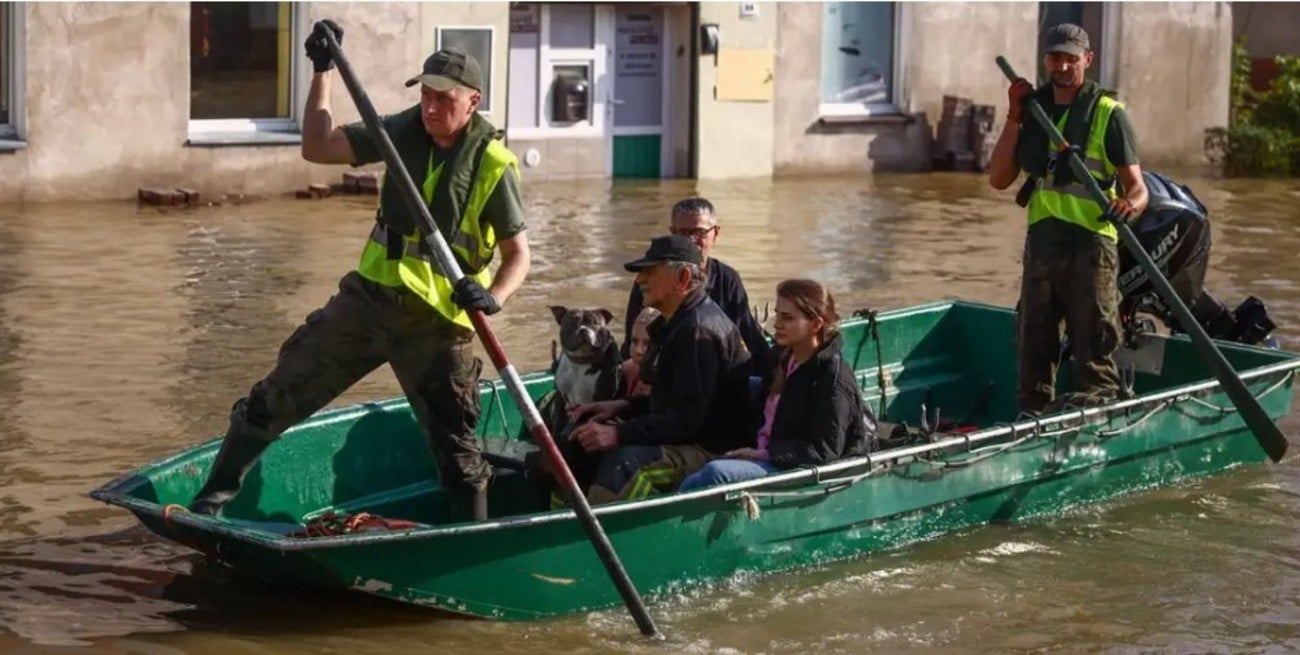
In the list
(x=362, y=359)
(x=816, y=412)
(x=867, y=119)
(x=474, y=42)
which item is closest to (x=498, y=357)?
(x=362, y=359)

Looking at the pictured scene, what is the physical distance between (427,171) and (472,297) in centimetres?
72

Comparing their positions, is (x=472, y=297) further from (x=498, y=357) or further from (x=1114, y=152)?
(x=1114, y=152)

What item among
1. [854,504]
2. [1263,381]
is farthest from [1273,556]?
[854,504]

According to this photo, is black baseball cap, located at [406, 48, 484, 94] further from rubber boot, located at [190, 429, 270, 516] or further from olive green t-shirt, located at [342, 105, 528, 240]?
rubber boot, located at [190, 429, 270, 516]

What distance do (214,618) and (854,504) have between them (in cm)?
249

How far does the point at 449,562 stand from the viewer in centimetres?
769

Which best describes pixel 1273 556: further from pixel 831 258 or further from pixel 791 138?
pixel 791 138

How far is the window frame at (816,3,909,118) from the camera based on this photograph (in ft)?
80.1

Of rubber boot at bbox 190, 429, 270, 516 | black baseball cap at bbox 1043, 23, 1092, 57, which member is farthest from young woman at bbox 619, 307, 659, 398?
black baseball cap at bbox 1043, 23, 1092, 57

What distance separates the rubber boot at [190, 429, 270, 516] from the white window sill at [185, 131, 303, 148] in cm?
1231

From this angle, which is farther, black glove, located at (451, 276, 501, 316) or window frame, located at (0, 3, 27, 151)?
window frame, located at (0, 3, 27, 151)

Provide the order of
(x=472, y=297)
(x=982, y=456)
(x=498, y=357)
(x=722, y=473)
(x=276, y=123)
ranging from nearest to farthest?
(x=472, y=297) → (x=498, y=357) → (x=722, y=473) → (x=982, y=456) → (x=276, y=123)

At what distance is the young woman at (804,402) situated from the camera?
8.32 metres

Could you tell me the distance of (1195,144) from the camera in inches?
1051
